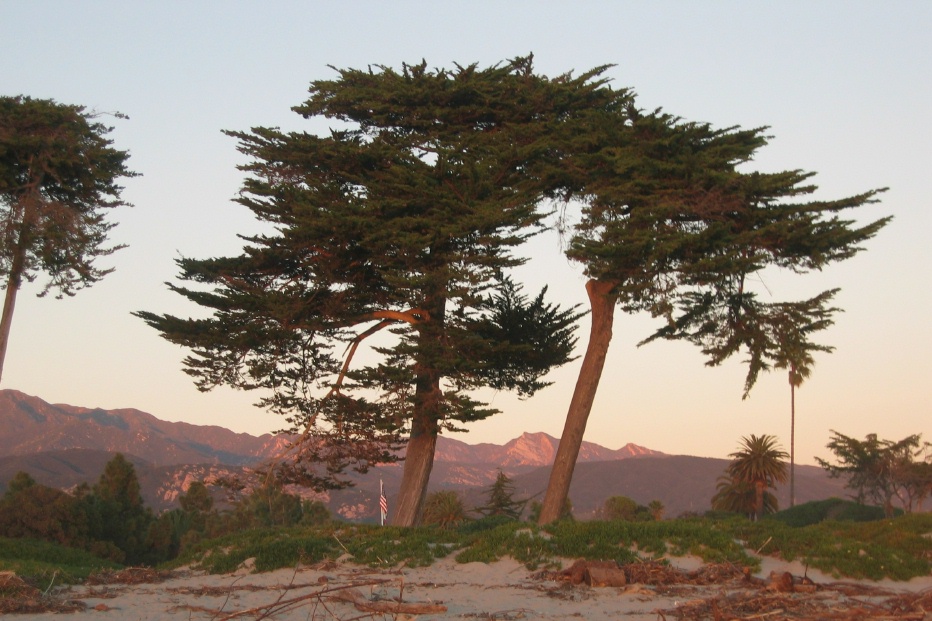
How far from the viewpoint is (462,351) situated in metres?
19.6

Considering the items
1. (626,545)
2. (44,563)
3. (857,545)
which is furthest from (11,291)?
(857,545)

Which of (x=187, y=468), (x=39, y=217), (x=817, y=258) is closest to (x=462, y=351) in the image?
(x=817, y=258)

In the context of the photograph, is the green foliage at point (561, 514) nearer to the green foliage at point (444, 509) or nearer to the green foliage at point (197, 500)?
the green foliage at point (444, 509)

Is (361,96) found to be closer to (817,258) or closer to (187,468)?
(817,258)

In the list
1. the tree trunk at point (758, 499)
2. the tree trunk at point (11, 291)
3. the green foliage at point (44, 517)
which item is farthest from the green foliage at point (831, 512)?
the tree trunk at point (11, 291)

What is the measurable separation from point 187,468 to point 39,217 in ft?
362

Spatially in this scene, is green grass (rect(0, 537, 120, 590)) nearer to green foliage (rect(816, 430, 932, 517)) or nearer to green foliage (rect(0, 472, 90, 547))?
green foliage (rect(0, 472, 90, 547))

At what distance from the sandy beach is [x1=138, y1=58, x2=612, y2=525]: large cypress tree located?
6.40 metres

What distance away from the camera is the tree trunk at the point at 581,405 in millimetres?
20078

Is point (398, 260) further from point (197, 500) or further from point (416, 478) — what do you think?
point (197, 500)

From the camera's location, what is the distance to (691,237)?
17.5 meters

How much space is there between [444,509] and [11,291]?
13.9m

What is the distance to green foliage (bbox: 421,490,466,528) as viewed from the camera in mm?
27953

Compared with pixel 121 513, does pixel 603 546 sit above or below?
above
